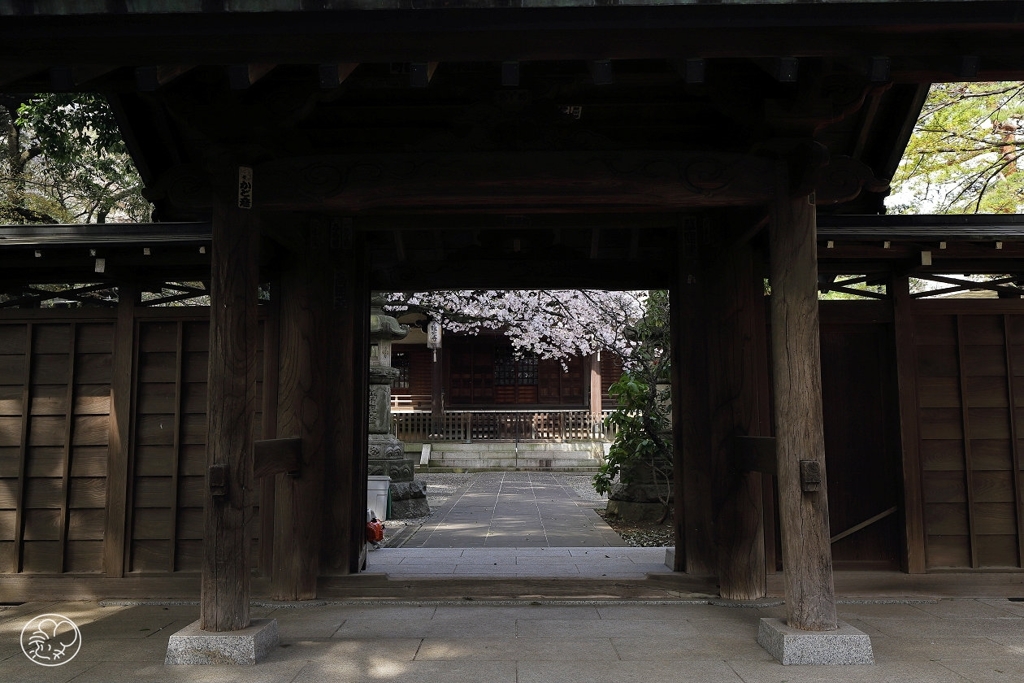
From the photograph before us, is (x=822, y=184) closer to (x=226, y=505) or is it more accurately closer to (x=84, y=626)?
(x=226, y=505)

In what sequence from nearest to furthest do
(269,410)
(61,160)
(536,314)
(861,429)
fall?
(269,410) < (861,429) < (61,160) < (536,314)

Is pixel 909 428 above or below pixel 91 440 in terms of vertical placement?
above

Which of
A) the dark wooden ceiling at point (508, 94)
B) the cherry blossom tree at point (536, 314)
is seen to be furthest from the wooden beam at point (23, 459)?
the cherry blossom tree at point (536, 314)

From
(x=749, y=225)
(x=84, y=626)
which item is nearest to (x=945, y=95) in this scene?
(x=749, y=225)

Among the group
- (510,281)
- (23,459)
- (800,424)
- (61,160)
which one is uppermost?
(61,160)

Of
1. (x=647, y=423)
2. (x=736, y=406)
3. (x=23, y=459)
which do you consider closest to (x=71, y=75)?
(x=23, y=459)

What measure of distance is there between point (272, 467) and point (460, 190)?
7.90ft

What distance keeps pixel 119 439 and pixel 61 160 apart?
6.99 metres

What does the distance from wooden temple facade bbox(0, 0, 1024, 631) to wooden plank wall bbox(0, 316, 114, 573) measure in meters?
0.02

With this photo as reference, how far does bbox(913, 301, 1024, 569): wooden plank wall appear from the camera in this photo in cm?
621

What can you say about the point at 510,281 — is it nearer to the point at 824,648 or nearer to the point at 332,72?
the point at 332,72

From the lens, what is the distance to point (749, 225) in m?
5.51

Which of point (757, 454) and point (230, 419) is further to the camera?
point (757, 454)

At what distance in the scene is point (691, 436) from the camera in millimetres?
6152
